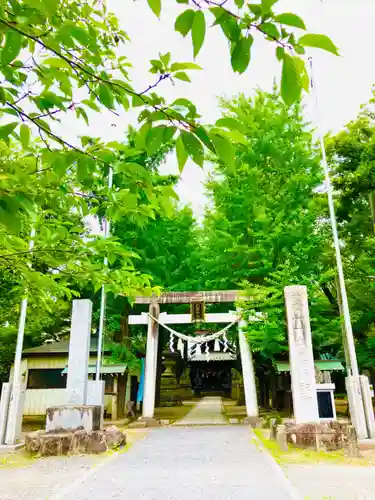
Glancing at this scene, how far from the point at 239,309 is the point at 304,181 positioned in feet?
18.2

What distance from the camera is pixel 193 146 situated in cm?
154

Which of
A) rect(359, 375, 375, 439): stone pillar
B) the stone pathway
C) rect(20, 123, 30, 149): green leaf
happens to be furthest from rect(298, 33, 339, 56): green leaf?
the stone pathway

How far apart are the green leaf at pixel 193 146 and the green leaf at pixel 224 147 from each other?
64mm

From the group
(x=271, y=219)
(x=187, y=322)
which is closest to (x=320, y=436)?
(x=187, y=322)

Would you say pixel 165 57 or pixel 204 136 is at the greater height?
pixel 165 57

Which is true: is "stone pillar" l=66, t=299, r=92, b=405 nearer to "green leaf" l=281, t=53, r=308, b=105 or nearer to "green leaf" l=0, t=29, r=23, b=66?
"green leaf" l=0, t=29, r=23, b=66

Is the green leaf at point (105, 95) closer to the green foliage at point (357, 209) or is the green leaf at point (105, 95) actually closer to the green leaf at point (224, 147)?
the green leaf at point (224, 147)

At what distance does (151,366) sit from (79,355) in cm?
499

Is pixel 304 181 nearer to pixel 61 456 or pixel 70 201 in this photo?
pixel 61 456

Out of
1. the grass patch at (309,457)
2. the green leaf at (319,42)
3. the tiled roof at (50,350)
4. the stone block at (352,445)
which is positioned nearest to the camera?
the green leaf at (319,42)

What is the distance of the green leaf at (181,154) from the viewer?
61.1 inches

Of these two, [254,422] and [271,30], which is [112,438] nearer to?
[254,422]

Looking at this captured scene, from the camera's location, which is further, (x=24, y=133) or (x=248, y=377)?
(x=248, y=377)

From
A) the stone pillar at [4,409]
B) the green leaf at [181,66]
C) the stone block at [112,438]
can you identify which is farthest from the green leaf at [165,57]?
the stone pillar at [4,409]
